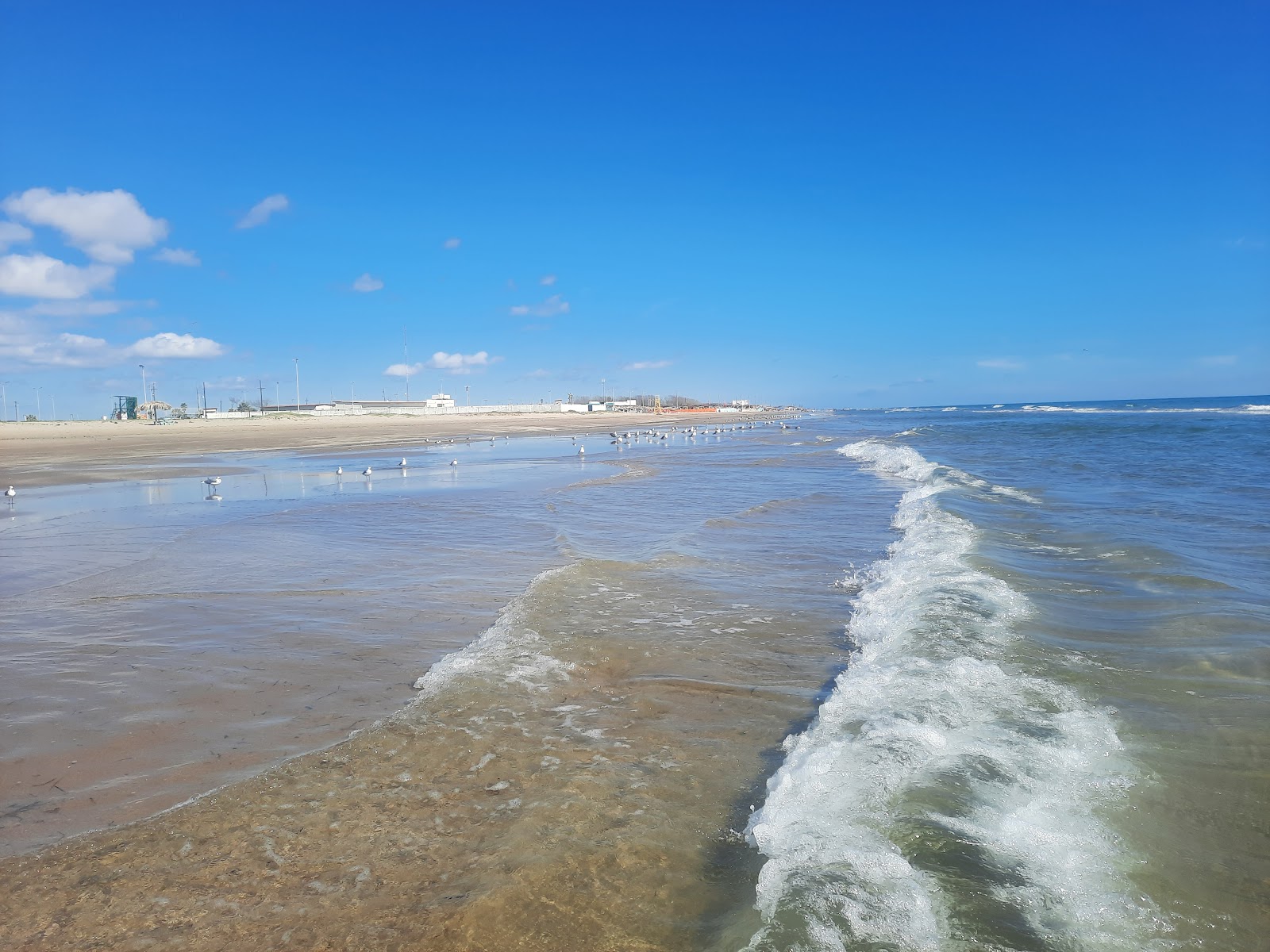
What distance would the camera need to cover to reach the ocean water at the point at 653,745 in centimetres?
273

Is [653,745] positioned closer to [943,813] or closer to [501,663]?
[943,813]

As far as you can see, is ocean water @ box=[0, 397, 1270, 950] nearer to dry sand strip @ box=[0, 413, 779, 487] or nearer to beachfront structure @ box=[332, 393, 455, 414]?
dry sand strip @ box=[0, 413, 779, 487]

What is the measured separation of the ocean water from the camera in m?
2.73

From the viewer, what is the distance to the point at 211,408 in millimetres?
116875

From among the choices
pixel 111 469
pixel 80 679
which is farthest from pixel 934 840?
pixel 111 469

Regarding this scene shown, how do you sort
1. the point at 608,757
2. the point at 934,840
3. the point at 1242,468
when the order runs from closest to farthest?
the point at 934,840 → the point at 608,757 → the point at 1242,468

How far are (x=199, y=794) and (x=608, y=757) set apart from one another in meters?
2.04

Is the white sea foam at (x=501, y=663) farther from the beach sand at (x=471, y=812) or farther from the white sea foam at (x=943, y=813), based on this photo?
the white sea foam at (x=943, y=813)

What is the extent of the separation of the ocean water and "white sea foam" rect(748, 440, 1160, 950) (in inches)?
0.7

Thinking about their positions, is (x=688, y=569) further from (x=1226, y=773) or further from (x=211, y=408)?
(x=211, y=408)

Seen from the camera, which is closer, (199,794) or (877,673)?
(199,794)

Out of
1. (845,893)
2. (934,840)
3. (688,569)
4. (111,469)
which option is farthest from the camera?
(111,469)

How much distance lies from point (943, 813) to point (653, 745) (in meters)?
1.55

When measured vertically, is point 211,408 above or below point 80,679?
above
